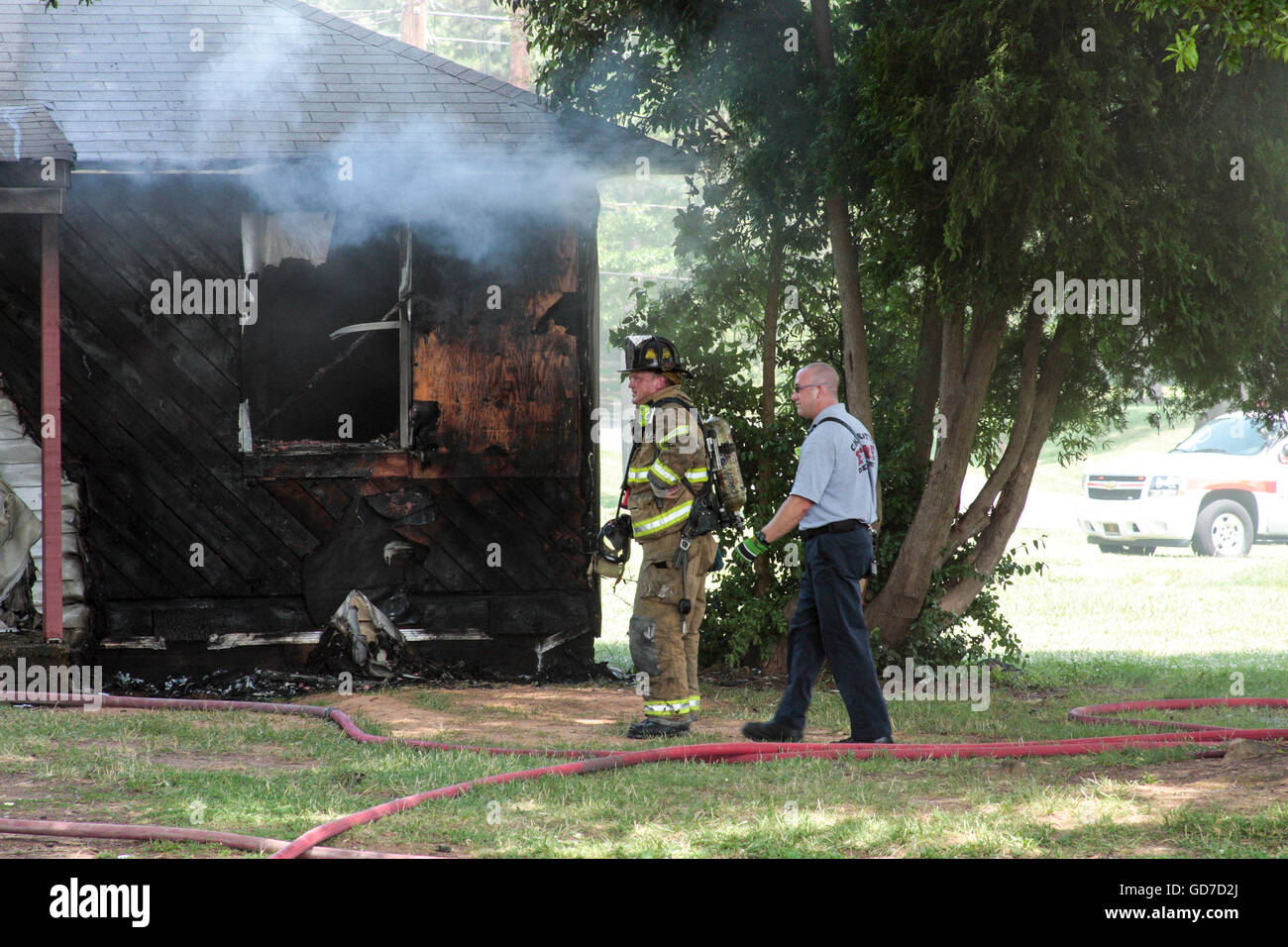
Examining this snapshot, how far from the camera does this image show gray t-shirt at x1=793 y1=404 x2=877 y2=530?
6219mm

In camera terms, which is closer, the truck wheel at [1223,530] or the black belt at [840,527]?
the black belt at [840,527]

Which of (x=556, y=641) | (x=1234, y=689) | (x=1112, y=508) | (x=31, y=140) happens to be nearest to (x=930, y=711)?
(x=1234, y=689)

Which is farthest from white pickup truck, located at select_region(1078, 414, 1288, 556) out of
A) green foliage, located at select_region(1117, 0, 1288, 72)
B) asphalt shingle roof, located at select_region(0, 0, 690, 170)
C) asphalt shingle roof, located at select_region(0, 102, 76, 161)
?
asphalt shingle roof, located at select_region(0, 102, 76, 161)

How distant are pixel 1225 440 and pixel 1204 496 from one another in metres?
1.26

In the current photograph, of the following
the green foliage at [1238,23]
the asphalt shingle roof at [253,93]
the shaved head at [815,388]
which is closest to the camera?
the green foliage at [1238,23]

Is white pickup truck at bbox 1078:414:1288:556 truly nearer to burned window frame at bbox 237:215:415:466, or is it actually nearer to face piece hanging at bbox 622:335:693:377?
burned window frame at bbox 237:215:415:466

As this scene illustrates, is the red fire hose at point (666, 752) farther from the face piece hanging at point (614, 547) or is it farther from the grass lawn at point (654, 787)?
the face piece hanging at point (614, 547)

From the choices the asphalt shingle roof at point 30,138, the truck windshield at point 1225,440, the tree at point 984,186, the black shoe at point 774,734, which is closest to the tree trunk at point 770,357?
the tree at point 984,186

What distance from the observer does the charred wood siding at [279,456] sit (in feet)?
29.1

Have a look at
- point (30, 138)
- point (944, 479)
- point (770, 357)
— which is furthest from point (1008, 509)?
point (30, 138)

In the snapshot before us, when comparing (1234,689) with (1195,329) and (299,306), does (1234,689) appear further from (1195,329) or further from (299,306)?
(299,306)
